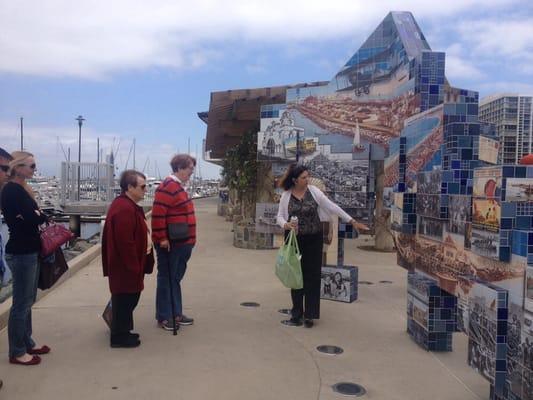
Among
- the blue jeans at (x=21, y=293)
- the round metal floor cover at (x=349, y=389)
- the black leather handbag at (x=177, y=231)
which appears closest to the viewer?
the round metal floor cover at (x=349, y=389)

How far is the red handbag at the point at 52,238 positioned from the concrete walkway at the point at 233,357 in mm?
877

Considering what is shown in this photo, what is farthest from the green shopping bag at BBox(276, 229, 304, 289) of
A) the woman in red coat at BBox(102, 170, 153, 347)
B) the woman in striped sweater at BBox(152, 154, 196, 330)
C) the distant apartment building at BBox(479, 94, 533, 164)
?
the distant apartment building at BBox(479, 94, 533, 164)

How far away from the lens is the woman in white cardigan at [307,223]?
4879 millimetres

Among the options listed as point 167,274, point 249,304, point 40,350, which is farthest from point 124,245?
point 249,304

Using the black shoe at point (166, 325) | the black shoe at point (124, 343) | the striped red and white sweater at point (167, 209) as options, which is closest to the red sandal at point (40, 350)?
the black shoe at point (124, 343)

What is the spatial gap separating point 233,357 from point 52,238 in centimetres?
171

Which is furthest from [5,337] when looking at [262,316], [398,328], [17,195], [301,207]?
[398,328]

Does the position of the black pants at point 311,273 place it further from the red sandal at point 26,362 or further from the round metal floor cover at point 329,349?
the red sandal at point 26,362

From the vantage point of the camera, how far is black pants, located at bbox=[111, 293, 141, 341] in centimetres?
418

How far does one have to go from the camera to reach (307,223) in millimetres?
4879

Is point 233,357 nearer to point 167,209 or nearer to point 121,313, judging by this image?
point 121,313

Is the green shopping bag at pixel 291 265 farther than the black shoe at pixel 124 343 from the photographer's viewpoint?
Yes

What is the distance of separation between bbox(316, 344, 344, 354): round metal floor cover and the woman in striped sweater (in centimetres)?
137

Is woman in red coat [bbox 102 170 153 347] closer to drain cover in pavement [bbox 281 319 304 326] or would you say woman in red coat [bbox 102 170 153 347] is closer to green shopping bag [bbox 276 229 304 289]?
green shopping bag [bbox 276 229 304 289]
